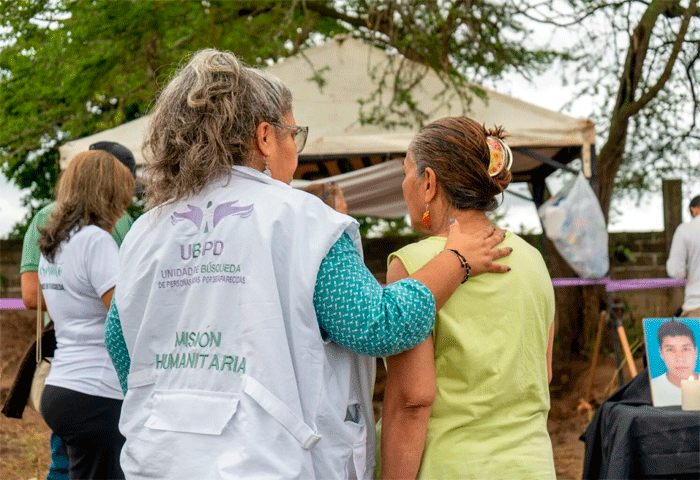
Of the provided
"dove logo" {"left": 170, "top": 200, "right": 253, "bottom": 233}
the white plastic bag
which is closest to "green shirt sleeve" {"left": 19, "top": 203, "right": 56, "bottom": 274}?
"dove logo" {"left": 170, "top": 200, "right": 253, "bottom": 233}

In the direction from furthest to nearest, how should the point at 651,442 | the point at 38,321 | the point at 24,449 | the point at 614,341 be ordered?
1. the point at 614,341
2. the point at 24,449
3. the point at 651,442
4. the point at 38,321

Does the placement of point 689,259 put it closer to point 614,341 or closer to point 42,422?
point 614,341

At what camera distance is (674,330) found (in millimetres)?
3361

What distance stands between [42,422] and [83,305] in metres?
4.88

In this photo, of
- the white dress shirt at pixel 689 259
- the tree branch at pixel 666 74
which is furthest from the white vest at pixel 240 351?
the tree branch at pixel 666 74

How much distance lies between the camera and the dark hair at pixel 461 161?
66.2 inches

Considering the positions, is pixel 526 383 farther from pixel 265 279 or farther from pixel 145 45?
pixel 145 45

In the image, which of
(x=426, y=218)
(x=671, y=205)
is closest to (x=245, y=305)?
(x=426, y=218)

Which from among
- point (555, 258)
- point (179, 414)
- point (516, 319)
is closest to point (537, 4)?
point (555, 258)

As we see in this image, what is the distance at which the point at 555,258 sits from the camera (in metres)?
9.09

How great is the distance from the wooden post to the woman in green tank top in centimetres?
775

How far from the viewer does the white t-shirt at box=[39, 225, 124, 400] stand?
102 inches

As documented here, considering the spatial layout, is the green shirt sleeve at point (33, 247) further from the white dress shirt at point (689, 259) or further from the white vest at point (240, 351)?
the white dress shirt at point (689, 259)

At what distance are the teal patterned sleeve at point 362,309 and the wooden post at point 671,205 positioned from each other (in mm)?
8108
